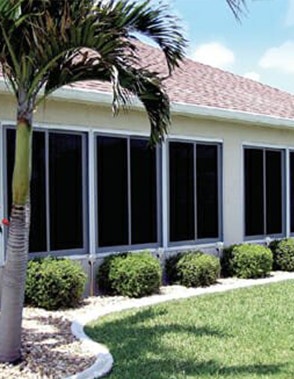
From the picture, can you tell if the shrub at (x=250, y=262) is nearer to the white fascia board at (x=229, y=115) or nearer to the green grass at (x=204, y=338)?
the green grass at (x=204, y=338)

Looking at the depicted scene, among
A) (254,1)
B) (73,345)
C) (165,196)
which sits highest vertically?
(254,1)

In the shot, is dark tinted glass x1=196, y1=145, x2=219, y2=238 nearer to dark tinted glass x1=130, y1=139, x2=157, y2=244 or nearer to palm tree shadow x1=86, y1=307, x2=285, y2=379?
dark tinted glass x1=130, y1=139, x2=157, y2=244

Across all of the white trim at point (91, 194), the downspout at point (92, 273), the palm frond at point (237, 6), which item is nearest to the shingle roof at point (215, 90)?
the white trim at point (91, 194)

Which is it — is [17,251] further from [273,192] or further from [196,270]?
[273,192]

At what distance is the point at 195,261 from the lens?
12344 mm

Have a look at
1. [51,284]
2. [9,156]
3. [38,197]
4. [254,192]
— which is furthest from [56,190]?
[254,192]

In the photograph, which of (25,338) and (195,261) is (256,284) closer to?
(195,261)

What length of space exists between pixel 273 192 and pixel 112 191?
18.6 feet

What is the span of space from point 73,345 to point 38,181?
3.91 meters

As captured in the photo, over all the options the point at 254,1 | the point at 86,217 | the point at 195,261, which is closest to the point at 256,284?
the point at 195,261

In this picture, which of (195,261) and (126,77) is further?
(195,261)

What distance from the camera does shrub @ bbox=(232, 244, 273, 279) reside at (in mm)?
13484

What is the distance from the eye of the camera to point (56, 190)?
35.9ft

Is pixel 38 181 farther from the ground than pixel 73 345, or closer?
farther from the ground
